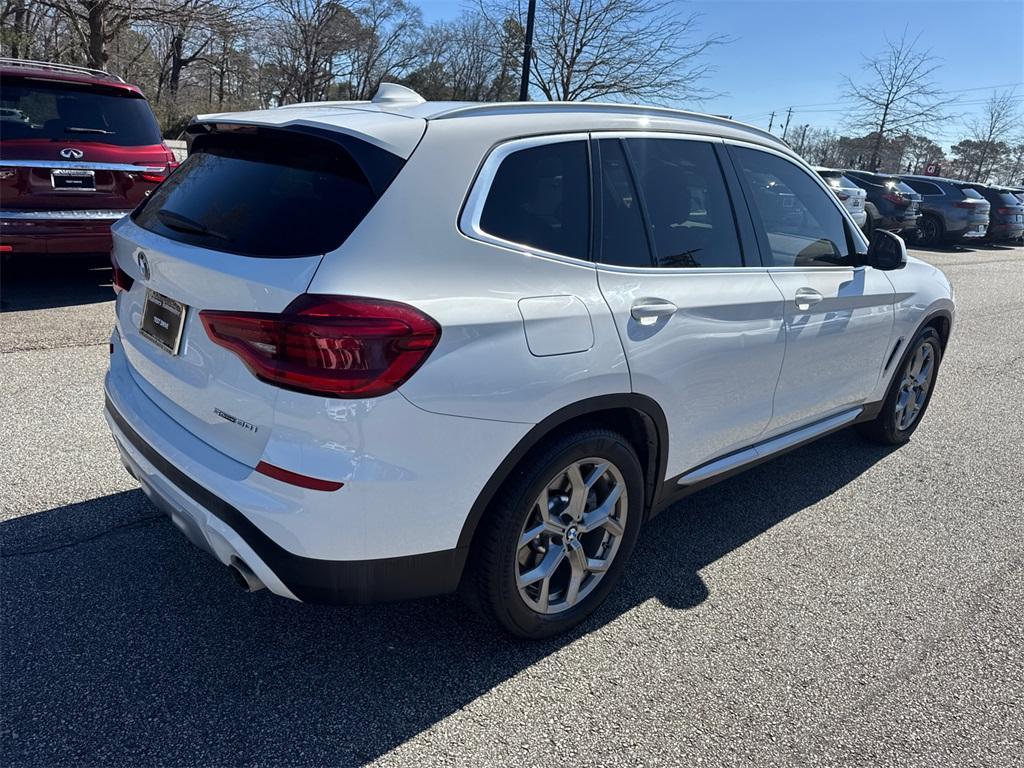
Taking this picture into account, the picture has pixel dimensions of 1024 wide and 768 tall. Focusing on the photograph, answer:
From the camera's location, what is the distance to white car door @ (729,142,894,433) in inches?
135

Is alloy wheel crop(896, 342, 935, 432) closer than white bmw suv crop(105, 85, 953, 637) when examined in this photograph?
No

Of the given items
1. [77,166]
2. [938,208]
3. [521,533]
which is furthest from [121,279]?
[938,208]

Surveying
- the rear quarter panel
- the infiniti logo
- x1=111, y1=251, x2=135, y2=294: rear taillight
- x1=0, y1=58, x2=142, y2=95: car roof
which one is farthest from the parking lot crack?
x1=0, y1=58, x2=142, y2=95: car roof

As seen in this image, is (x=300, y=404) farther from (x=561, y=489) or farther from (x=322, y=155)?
(x=561, y=489)

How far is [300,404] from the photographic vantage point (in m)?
2.04

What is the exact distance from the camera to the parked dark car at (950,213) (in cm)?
1980

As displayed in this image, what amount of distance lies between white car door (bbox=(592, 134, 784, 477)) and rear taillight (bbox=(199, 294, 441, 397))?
2.66ft

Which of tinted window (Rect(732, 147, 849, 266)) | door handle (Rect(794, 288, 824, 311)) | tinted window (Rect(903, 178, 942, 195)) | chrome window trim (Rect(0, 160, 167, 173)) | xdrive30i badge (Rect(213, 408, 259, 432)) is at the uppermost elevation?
tinted window (Rect(903, 178, 942, 195))

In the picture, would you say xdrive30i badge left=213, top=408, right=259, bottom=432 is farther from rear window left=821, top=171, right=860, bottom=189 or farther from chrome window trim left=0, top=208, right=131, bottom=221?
rear window left=821, top=171, right=860, bottom=189

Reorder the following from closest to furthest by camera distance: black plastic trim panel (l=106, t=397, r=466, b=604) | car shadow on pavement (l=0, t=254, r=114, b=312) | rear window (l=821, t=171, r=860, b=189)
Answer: black plastic trim panel (l=106, t=397, r=466, b=604)
car shadow on pavement (l=0, t=254, r=114, b=312)
rear window (l=821, t=171, r=860, b=189)

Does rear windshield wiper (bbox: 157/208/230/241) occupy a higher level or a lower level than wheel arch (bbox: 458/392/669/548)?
higher

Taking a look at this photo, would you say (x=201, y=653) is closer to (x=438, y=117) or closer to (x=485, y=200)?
(x=485, y=200)

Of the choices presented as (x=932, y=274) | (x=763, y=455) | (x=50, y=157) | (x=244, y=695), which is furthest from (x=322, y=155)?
(x=50, y=157)

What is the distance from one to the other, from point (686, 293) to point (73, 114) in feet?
19.6
